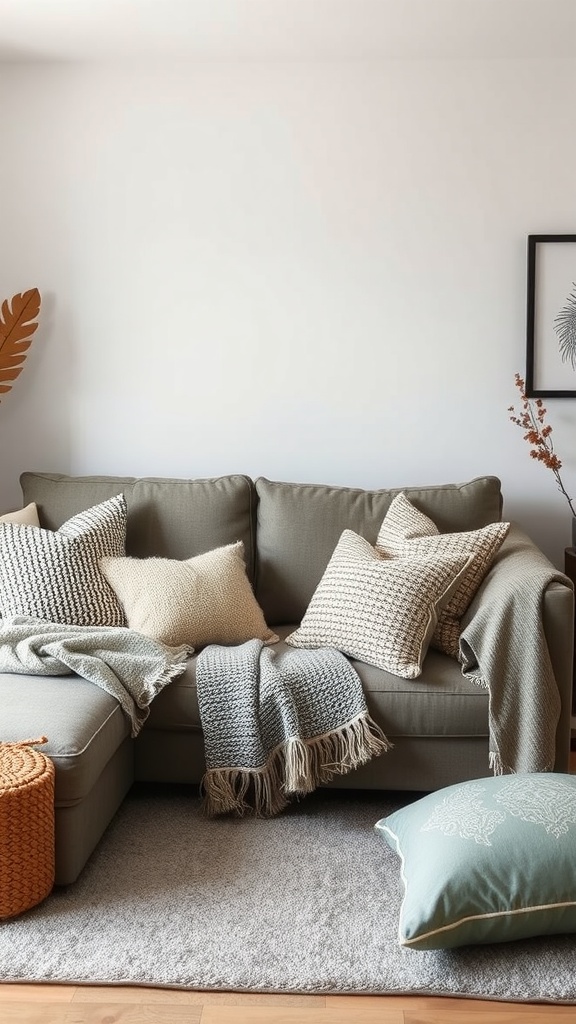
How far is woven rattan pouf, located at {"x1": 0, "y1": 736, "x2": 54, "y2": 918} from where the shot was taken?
2117 millimetres

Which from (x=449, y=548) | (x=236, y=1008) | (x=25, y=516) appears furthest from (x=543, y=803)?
(x=25, y=516)

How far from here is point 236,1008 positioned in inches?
75.0

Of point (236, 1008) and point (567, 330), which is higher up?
point (567, 330)

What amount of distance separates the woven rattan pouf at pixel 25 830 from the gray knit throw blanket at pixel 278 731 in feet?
1.89

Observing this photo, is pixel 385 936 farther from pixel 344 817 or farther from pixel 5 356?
pixel 5 356

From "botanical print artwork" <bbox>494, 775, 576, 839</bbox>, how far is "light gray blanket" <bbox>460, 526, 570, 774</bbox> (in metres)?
0.31

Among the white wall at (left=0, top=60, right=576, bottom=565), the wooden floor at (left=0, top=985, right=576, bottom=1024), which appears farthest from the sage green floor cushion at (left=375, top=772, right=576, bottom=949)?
the white wall at (left=0, top=60, right=576, bottom=565)

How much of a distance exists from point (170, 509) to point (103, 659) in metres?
0.79

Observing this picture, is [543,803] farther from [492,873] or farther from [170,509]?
[170,509]

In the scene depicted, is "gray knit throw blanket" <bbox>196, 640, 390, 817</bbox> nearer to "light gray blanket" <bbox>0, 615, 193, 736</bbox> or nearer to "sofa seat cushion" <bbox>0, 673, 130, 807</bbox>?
"light gray blanket" <bbox>0, 615, 193, 736</bbox>

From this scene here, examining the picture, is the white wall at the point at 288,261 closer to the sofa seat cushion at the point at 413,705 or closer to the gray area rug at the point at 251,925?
the sofa seat cushion at the point at 413,705

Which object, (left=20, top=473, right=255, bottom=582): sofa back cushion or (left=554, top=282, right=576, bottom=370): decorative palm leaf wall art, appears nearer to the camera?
(left=20, top=473, right=255, bottom=582): sofa back cushion

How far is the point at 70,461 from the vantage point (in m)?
3.80

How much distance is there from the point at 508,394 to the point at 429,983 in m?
2.27
